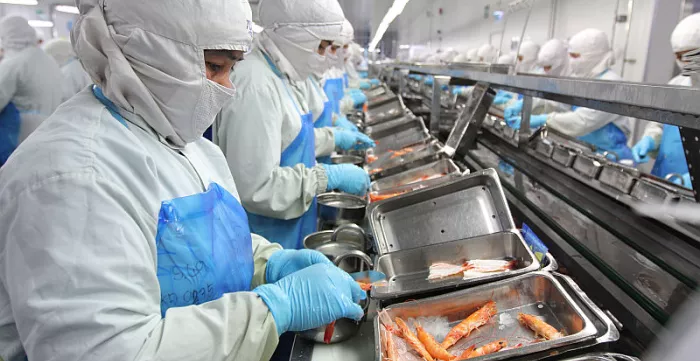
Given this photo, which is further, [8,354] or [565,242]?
[565,242]

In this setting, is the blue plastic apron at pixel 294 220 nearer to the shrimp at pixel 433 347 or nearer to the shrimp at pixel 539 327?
the shrimp at pixel 433 347

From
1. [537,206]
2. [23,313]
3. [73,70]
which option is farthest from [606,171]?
[73,70]

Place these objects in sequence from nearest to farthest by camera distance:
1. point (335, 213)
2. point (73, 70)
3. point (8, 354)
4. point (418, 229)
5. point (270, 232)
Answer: point (8, 354) < point (418, 229) < point (270, 232) < point (335, 213) < point (73, 70)

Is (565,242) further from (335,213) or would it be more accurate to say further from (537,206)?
(335,213)

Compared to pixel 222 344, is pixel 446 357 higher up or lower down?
lower down

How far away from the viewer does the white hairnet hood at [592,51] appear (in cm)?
546

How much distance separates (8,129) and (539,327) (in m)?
6.96

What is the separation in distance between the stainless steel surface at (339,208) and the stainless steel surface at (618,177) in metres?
1.45

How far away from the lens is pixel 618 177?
244cm

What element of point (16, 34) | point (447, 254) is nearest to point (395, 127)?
point (447, 254)

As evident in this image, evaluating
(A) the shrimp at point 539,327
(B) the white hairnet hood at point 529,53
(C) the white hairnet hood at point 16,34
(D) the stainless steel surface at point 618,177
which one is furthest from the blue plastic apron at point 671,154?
(C) the white hairnet hood at point 16,34

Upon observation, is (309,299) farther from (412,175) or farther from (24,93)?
(24,93)

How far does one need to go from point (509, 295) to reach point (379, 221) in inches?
37.8

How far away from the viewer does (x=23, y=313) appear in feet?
3.10
